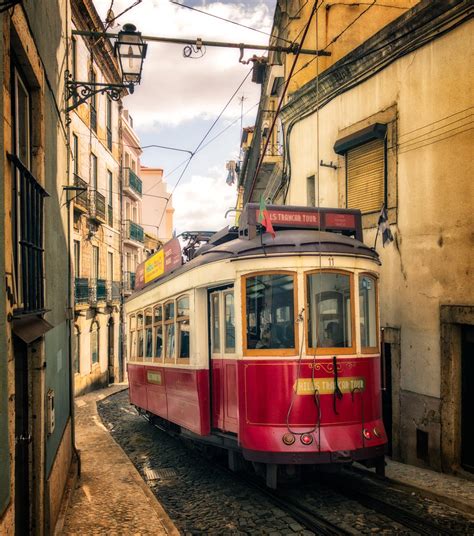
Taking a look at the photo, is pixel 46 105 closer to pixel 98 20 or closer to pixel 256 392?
pixel 256 392

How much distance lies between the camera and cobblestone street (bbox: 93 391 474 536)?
6.32 m

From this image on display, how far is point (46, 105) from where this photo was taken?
6.21m

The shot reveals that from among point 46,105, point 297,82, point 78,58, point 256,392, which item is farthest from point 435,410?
point 78,58

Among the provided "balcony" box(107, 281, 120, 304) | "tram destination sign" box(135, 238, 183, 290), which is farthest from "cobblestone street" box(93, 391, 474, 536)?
"balcony" box(107, 281, 120, 304)

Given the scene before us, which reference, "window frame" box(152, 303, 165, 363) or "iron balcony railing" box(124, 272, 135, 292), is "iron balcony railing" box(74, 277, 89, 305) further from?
"window frame" box(152, 303, 165, 363)

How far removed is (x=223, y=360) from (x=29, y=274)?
3.44 metres

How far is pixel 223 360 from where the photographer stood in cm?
761

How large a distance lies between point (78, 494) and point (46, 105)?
5.15 m

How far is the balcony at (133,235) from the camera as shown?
31734 millimetres

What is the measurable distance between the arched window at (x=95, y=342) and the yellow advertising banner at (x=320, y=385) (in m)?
19.2

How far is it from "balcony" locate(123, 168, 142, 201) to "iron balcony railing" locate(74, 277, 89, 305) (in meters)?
9.21

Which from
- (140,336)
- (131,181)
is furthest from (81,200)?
(140,336)

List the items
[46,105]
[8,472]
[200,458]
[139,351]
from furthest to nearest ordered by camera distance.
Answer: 1. [139,351]
2. [200,458]
3. [46,105]
4. [8,472]

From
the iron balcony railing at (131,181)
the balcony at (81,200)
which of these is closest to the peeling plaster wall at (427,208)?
the balcony at (81,200)
